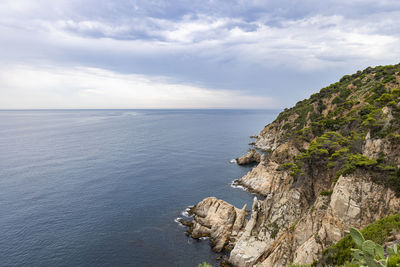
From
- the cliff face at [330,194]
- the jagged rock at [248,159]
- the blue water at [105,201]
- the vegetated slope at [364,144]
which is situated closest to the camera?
the cliff face at [330,194]

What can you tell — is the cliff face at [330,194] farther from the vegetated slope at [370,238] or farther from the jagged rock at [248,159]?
the jagged rock at [248,159]

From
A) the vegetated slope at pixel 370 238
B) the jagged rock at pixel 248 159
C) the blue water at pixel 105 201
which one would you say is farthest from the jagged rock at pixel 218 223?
the jagged rock at pixel 248 159

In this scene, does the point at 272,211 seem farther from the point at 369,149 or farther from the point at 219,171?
the point at 219,171

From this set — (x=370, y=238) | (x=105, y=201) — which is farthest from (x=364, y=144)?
(x=105, y=201)

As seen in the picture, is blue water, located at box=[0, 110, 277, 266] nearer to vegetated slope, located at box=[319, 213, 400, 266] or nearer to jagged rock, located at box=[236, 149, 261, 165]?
jagged rock, located at box=[236, 149, 261, 165]

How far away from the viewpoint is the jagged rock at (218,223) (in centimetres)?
4350

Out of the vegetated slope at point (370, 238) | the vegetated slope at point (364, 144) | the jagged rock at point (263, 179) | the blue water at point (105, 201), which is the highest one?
the vegetated slope at point (364, 144)

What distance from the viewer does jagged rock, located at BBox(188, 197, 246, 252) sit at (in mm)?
43500

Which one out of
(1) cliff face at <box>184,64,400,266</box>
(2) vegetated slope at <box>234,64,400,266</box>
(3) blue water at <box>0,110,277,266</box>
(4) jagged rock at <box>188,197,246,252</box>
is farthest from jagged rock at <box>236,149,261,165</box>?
(2) vegetated slope at <box>234,64,400,266</box>

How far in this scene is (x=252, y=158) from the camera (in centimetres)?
9888

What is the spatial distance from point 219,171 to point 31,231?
193 feet

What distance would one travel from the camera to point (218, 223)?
155 ft

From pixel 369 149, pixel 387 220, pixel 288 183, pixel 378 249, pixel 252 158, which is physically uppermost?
pixel 369 149

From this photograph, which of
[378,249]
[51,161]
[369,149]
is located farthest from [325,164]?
[51,161]
